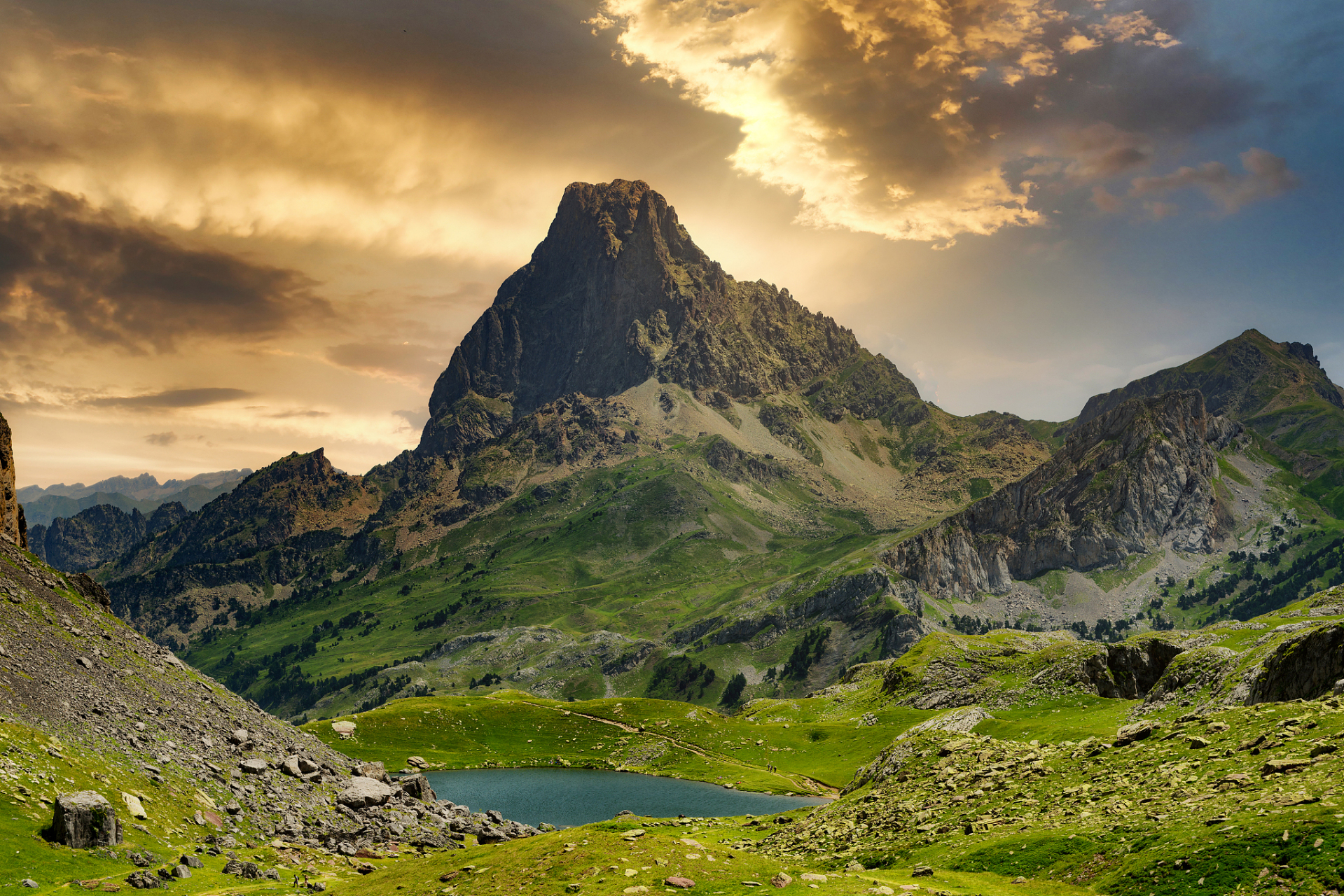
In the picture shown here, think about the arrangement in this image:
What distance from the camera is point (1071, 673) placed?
12225 cm

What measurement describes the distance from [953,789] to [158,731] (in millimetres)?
63462

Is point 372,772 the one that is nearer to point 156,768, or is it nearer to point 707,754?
point 156,768

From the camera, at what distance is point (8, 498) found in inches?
3607

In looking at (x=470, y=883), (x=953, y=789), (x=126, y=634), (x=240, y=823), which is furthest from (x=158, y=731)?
(x=953, y=789)

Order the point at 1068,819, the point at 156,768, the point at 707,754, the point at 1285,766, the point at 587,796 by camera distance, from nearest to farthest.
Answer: the point at 1285,766 → the point at 1068,819 → the point at 156,768 → the point at 587,796 → the point at 707,754

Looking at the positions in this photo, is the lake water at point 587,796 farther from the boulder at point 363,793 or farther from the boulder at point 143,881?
the boulder at point 143,881

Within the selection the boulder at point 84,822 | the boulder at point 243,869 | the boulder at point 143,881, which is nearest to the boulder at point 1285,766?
the boulder at point 243,869

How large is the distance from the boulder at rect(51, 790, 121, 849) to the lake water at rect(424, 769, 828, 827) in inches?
3103

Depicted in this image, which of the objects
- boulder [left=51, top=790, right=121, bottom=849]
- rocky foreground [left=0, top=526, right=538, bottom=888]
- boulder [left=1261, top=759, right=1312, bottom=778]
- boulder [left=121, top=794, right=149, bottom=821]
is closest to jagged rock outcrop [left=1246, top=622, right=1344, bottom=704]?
boulder [left=1261, top=759, right=1312, bottom=778]

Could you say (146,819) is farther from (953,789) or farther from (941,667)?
(941,667)

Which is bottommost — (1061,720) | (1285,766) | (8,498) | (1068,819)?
(1061,720)

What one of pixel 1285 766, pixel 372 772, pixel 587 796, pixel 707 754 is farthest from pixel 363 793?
pixel 707 754

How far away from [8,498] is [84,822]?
215 feet

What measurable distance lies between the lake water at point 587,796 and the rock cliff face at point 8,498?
7327 centimetres
